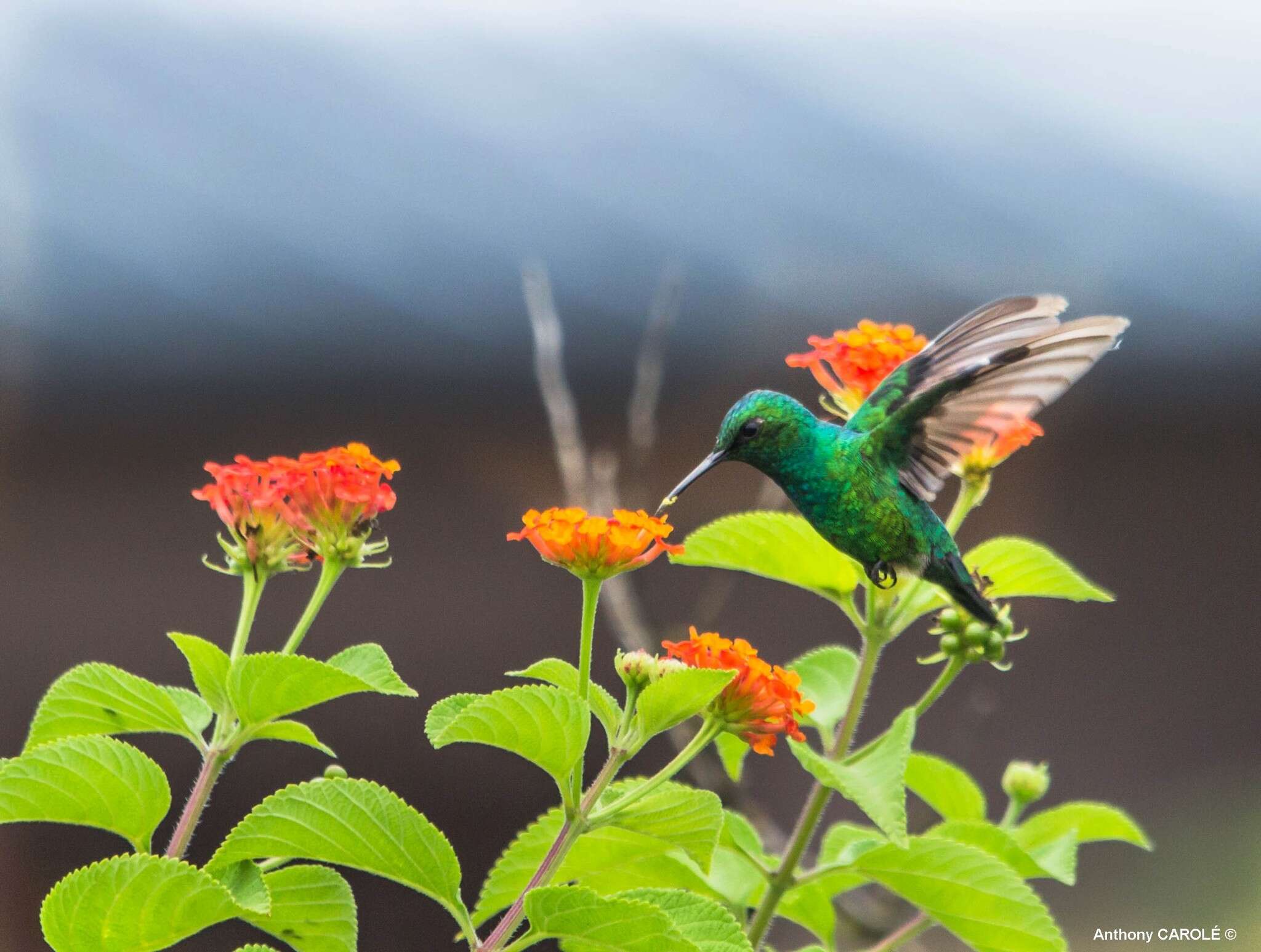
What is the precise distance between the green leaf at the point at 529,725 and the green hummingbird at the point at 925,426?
0.33 meters

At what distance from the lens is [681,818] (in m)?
0.80

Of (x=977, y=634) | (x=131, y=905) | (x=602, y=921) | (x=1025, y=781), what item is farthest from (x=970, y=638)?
(x=131, y=905)

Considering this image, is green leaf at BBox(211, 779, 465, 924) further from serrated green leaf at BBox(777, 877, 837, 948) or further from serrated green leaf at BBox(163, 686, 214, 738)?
serrated green leaf at BBox(777, 877, 837, 948)

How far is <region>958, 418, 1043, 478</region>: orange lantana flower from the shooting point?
43.9 inches

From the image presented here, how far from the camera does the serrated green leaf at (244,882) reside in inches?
30.0

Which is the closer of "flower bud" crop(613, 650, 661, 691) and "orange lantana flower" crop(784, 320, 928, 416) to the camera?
"flower bud" crop(613, 650, 661, 691)

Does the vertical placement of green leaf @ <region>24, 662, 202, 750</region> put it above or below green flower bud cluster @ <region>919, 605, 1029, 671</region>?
below

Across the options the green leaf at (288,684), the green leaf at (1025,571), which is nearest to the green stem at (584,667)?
the green leaf at (288,684)

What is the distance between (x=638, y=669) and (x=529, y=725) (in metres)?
0.10

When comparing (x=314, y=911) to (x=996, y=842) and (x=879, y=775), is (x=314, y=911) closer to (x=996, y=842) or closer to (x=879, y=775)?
(x=879, y=775)

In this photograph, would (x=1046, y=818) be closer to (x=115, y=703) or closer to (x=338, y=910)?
(x=338, y=910)

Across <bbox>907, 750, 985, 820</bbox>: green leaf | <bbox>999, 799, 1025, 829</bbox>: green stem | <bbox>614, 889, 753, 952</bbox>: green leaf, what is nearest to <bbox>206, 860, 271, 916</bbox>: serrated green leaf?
<bbox>614, 889, 753, 952</bbox>: green leaf

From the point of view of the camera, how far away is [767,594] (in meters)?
2.98

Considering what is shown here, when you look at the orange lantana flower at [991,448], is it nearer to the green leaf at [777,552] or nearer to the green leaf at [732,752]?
the green leaf at [777,552]
